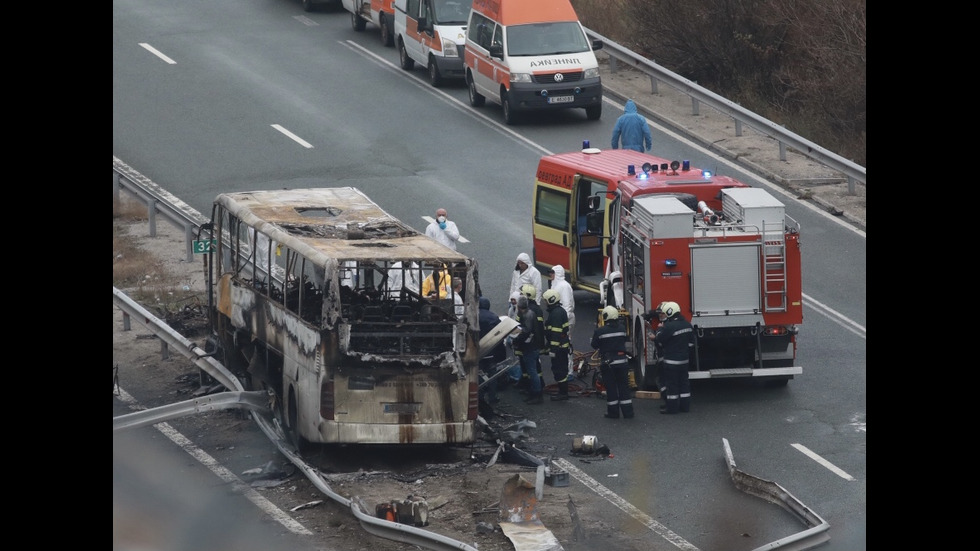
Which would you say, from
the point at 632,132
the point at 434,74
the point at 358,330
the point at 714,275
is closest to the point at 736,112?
the point at 632,132

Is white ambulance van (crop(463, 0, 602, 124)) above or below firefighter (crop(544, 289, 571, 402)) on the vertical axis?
above

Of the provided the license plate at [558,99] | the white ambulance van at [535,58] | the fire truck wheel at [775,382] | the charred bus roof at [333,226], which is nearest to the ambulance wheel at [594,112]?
the white ambulance van at [535,58]

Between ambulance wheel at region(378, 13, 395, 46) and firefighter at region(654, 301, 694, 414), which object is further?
ambulance wheel at region(378, 13, 395, 46)

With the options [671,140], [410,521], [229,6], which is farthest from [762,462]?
[229,6]

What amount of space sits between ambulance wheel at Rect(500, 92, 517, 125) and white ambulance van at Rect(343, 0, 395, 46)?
17.3ft

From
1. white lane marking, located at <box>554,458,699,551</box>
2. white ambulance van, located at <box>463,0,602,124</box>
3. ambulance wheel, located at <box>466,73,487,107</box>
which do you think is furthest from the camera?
ambulance wheel, located at <box>466,73,487,107</box>

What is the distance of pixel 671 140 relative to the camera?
93.9 ft

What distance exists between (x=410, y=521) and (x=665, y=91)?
19.3 metres

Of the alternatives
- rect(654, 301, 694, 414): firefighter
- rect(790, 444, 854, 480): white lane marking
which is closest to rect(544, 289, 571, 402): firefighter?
rect(654, 301, 694, 414): firefighter

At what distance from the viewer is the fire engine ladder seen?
17.9m

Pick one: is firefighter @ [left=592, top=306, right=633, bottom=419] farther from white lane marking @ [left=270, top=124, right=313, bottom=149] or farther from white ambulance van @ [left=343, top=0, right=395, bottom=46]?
white ambulance van @ [left=343, top=0, right=395, bottom=46]

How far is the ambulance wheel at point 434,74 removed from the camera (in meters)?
31.8

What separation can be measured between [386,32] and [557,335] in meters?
18.1

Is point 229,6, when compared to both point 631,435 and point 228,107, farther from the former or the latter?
point 631,435
